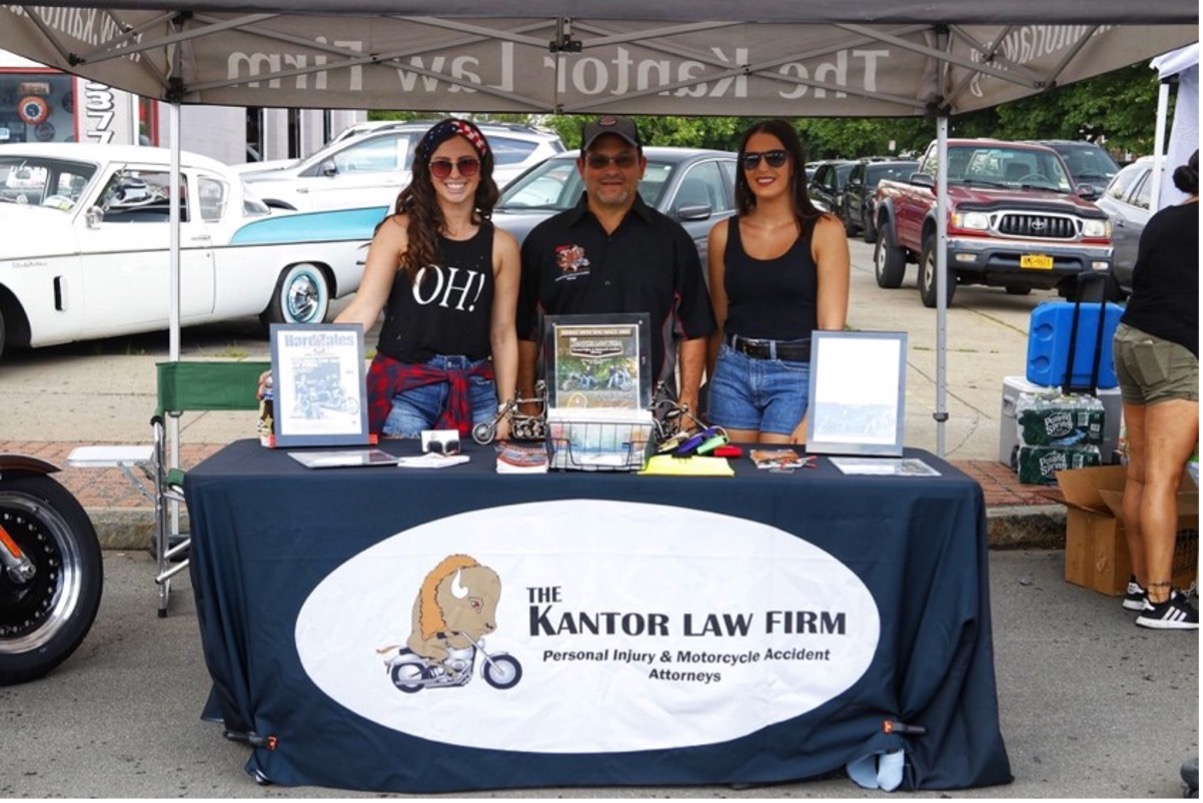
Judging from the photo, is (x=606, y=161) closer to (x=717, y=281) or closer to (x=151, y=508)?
(x=717, y=281)

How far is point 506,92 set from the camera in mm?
6914

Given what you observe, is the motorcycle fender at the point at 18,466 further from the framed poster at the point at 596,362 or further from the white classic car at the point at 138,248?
the white classic car at the point at 138,248

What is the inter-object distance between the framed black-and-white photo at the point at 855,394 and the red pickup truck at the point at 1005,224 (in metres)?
12.1

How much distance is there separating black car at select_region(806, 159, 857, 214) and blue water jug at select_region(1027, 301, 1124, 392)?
83.2ft

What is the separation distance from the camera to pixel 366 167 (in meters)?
17.0

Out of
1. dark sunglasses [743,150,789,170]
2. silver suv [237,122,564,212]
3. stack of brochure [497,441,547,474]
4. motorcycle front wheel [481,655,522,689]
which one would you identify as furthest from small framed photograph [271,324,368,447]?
silver suv [237,122,564,212]

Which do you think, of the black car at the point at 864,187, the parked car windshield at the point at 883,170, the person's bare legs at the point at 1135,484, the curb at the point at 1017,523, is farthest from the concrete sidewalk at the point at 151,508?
the parked car windshield at the point at 883,170

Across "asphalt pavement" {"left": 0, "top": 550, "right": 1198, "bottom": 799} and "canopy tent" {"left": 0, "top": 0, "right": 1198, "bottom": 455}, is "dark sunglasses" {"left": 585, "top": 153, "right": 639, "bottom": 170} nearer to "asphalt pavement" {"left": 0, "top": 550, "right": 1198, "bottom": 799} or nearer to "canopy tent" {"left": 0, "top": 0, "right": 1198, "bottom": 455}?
"canopy tent" {"left": 0, "top": 0, "right": 1198, "bottom": 455}

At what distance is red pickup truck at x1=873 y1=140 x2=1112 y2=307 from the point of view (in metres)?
17.1

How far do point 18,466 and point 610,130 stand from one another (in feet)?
7.89

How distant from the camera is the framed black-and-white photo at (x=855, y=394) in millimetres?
4785

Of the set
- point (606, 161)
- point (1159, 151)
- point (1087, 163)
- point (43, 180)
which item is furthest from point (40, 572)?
point (1087, 163)

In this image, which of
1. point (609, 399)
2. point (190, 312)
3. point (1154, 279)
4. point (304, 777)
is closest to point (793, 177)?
point (609, 399)

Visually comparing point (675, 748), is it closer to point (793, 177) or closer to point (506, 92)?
point (793, 177)
